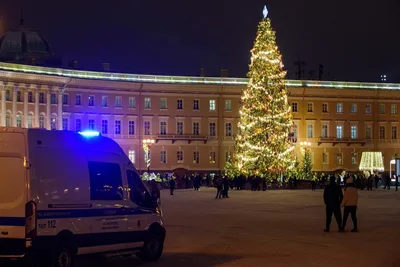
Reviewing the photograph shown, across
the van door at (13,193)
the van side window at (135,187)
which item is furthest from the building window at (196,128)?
the van door at (13,193)

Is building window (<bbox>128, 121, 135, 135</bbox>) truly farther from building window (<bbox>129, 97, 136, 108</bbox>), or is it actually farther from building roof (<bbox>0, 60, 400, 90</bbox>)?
building roof (<bbox>0, 60, 400, 90</bbox>)

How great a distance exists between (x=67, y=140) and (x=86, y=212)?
1.19 meters

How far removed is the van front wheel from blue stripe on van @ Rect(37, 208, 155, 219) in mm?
500

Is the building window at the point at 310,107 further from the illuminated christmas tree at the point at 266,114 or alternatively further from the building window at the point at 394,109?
the illuminated christmas tree at the point at 266,114

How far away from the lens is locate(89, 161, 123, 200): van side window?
13695 millimetres

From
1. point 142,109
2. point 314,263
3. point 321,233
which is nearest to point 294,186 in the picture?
point 142,109

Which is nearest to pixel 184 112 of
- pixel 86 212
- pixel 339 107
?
pixel 339 107

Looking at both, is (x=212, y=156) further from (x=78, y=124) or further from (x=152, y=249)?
(x=152, y=249)

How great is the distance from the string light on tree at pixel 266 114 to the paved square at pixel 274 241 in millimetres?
27075

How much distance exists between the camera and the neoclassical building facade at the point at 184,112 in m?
80.6

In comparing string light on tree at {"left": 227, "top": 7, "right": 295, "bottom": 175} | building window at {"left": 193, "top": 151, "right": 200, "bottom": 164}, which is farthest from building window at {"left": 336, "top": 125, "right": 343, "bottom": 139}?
string light on tree at {"left": 227, "top": 7, "right": 295, "bottom": 175}

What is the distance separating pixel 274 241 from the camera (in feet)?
Answer: 61.4

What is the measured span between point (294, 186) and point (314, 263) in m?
43.3

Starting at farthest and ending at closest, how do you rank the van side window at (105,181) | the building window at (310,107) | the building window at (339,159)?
the building window at (339,159), the building window at (310,107), the van side window at (105,181)
